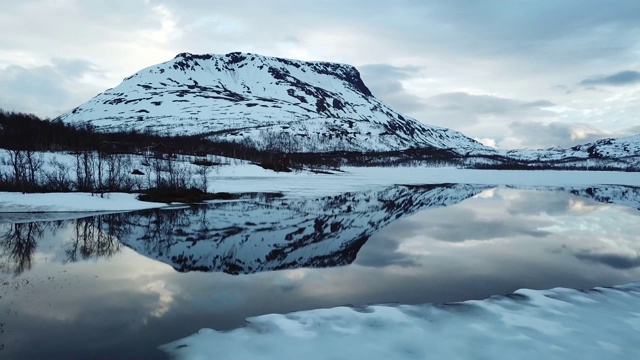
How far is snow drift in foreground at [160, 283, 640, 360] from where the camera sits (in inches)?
257

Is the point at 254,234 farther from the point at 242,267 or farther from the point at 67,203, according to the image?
the point at 67,203

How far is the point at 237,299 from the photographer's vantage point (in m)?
9.12

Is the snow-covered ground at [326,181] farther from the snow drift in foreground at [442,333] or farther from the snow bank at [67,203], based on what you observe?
the snow drift in foreground at [442,333]

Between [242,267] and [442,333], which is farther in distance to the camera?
[242,267]

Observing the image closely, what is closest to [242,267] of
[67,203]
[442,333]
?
[442,333]

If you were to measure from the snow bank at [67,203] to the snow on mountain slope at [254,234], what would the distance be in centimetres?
344

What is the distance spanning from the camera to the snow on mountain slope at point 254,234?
42.4 feet

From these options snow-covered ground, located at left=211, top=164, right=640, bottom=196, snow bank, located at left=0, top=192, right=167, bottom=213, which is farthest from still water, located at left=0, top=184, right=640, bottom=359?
snow-covered ground, located at left=211, top=164, right=640, bottom=196

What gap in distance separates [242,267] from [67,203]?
59.9 ft

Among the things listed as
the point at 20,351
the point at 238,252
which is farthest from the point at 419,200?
the point at 20,351

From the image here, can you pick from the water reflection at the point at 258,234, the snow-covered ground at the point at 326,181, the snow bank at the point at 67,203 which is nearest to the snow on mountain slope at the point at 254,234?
the water reflection at the point at 258,234

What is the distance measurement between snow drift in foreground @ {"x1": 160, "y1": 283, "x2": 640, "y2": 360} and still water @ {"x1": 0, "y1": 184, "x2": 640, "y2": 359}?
637mm

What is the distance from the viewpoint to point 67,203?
24531mm

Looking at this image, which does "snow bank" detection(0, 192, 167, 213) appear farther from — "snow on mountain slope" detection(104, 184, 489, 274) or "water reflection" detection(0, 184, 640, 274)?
"snow on mountain slope" detection(104, 184, 489, 274)
